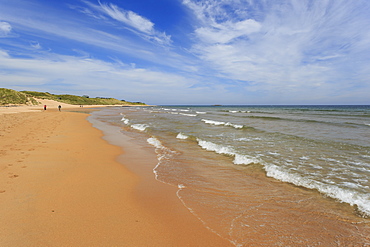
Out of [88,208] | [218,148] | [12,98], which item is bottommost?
[218,148]

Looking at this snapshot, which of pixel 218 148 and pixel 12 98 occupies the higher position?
pixel 12 98

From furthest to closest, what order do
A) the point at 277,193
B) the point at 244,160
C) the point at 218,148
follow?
the point at 218,148
the point at 244,160
the point at 277,193

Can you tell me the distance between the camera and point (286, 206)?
401 centimetres

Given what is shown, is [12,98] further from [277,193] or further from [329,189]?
[329,189]

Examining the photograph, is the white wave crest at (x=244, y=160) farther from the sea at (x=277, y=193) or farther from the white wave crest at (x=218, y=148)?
the white wave crest at (x=218, y=148)

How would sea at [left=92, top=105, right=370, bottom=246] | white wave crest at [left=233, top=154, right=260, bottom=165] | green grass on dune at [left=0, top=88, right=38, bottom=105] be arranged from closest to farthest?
sea at [left=92, top=105, right=370, bottom=246], white wave crest at [left=233, top=154, right=260, bottom=165], green grass on dune at [left=0, top=88, right=38, bottom=105]

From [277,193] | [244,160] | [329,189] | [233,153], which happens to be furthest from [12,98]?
[329,189]

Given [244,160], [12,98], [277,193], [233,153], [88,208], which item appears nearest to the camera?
[88,208]

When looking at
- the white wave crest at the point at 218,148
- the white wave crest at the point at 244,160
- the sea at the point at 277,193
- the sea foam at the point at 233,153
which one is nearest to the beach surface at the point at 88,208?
the sea at the point at 277,193

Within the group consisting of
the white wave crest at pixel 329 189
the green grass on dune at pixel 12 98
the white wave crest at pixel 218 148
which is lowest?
the white wave crest at pixel 218 148

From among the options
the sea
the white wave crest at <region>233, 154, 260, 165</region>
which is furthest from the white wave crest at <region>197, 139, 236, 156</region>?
the white wave crest at <region>233, 154, 260, 165</region>

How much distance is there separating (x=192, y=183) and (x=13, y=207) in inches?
149

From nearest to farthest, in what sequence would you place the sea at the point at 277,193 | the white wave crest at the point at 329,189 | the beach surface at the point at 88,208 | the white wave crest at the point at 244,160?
the beach surface at the point at 88,208 < the sea at the point at 277,193 < the white wave crest at the point at 329,189 < the white wave crest at the point at 244,160

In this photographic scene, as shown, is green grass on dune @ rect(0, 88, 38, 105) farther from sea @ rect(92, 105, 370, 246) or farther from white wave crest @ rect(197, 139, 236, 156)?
sea @ rect(92, 105, 370, 246)
